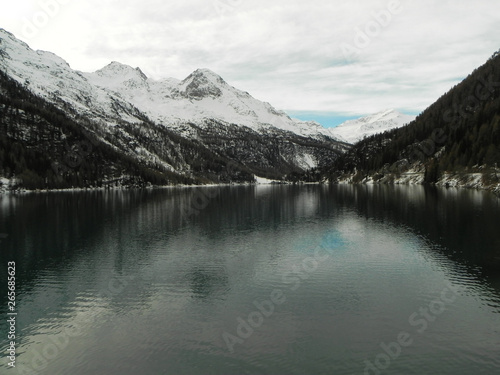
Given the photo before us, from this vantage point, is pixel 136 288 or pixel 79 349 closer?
pixel 79 349

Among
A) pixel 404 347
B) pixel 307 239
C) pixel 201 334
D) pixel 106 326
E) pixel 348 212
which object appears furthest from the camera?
pixel 348 212

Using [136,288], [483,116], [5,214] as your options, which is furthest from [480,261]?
[483,116]

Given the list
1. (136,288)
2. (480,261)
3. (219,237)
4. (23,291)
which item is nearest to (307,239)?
(219,237)

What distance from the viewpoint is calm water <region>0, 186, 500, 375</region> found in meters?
23.8

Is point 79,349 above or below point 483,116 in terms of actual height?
below

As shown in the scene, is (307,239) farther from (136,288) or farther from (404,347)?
(404,347)

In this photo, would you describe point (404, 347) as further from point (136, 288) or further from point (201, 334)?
point (136, 288)

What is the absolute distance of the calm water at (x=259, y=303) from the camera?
23.8 m

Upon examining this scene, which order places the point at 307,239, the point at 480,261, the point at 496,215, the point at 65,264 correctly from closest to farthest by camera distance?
the point at 480,261 < the point at 65,264 < the point at 307,239 < the point at 496,215

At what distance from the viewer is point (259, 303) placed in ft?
110

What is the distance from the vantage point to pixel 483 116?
198250 mm

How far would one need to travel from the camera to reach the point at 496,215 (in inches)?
3031

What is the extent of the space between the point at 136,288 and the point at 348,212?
7477 centimetres

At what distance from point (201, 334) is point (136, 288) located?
14122 mm
